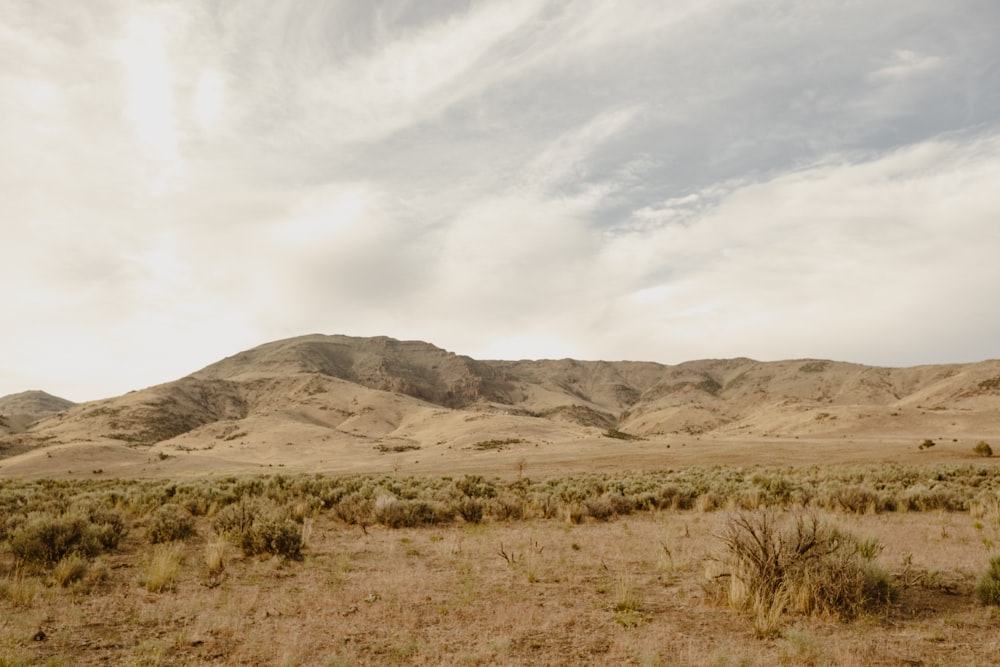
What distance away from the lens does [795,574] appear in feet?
28.3

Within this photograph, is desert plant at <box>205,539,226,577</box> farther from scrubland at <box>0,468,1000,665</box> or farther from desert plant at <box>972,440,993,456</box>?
desert plant at <box>972,440,993,456</box>

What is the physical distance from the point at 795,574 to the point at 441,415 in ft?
320

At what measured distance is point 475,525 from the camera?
17.5 metres

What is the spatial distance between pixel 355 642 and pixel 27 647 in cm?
406

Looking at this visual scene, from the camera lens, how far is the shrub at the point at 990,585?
27.8 feet

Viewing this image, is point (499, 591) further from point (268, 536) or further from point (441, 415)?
point (441, 415)

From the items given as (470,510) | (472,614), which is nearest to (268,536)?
(472,614)

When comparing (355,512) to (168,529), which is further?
(355,512)

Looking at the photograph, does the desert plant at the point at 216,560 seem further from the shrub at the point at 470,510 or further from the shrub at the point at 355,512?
the shrub at the point at 470,510

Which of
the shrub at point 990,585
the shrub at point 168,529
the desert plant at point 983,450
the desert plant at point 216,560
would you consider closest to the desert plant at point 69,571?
the desert plant at point 216,560

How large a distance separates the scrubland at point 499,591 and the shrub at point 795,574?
32 millimetres

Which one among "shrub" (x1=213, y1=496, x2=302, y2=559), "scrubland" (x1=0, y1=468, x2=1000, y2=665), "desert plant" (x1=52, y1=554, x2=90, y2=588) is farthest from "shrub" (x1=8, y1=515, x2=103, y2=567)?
"shrub" (x1=213, y1=496, x2=302, y2=559)

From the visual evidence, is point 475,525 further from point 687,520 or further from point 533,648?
point 533,648

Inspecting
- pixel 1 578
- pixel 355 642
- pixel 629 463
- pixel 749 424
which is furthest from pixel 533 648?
pixel 749 424
